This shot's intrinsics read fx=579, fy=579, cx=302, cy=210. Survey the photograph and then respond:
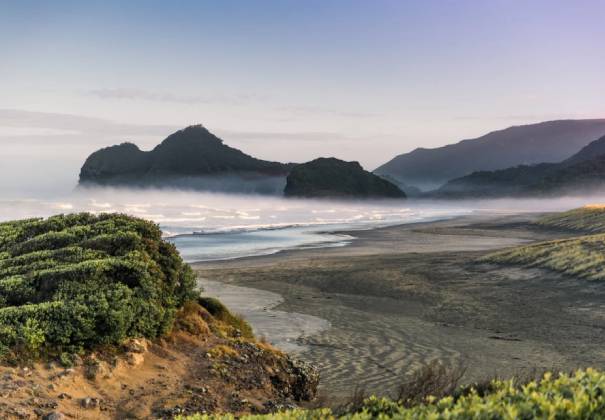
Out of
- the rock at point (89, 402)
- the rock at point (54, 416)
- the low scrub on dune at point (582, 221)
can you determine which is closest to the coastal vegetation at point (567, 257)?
the rock at point (89, 402)

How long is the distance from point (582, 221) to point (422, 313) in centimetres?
3926

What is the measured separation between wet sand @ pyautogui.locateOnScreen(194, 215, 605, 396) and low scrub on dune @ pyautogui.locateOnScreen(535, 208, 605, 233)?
19914mm

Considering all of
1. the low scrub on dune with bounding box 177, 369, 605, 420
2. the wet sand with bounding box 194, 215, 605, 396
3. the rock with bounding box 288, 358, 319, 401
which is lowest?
the wet sand with bounding box 194, 215, 605, 396

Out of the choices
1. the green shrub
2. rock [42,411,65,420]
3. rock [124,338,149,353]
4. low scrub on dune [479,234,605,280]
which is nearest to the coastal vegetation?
low scrub on dune [479,234,605,280]

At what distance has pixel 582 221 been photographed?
5125 cm

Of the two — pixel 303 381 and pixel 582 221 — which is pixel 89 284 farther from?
pixel 582 221

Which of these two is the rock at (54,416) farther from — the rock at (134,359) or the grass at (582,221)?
the grass at (582,221)

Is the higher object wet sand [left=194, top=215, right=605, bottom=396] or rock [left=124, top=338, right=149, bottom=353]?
rock [left=124, top=338, right=149, bottom=353]

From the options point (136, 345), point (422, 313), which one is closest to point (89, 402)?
point (136, 345)

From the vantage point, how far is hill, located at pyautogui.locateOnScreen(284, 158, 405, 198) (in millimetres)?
177000

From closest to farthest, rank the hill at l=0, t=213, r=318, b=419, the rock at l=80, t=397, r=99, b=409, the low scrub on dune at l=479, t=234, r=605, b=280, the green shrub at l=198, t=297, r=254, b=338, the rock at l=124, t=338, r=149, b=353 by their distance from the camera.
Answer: the rock at l=80, t=397, r=99, b=409, the hill at l=0, t=213, r=318, b=419, the rock at l=124, t=338, r=149, b=353, the green shrub at l=198, t=297, r=254, b=338, the low scrub on dune at l=479, t=234, r=605, b=280

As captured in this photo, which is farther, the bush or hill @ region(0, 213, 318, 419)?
the bush

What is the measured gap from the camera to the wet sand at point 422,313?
1269cm

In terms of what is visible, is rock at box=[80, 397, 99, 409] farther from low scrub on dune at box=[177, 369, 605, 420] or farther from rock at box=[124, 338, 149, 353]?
low scrub on dune at box=[177, 369, 605, 420]
